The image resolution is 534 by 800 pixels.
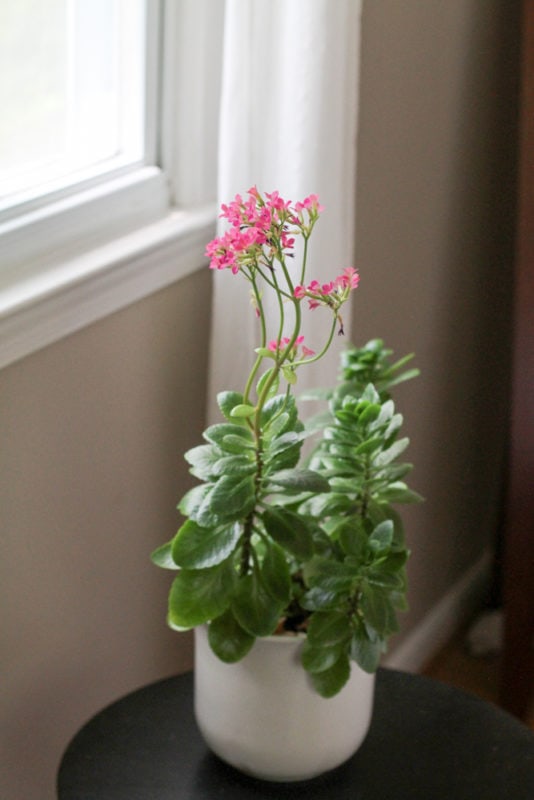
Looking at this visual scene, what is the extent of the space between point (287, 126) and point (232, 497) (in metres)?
0.49

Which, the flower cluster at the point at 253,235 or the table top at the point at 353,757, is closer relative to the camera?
the flower cluster at the point at 253,235

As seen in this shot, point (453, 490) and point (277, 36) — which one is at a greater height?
point (277, 36)

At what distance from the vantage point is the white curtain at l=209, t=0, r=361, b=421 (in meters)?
1.33

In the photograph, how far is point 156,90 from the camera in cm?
144

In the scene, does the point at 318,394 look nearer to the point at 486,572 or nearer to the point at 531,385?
the point at 531,385

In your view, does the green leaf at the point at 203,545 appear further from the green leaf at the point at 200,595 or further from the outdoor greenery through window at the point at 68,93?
the outdoor greenery through window at the point at 68,93

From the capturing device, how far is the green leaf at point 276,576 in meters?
1.10

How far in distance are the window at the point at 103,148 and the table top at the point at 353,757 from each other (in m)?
0.40

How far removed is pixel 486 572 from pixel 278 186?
1331 millimetres

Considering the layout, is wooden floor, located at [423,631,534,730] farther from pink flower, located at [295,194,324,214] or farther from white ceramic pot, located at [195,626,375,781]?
pink flower, located at [295,194,324,214]

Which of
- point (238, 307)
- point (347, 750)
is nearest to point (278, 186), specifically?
point (238, 307)

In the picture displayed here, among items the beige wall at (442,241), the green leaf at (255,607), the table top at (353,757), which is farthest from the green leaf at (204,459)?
the beige wall at (442,241)

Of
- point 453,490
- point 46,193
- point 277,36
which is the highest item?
point 277,36

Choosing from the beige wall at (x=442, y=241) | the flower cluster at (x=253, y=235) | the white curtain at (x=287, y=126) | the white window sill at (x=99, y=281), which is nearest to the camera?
the flower cluster at (x=253, y=235)
